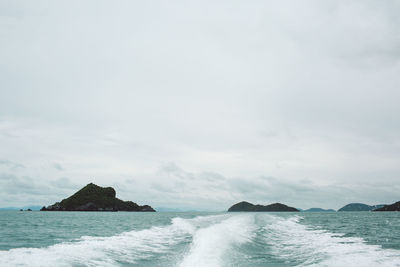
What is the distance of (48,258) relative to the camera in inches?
544

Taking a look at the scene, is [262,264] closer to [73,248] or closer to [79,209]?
[73,248]

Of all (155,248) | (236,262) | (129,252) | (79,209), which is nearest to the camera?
(236,262)

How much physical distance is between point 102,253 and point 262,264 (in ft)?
26.5

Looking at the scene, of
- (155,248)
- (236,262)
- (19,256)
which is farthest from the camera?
(155,248)

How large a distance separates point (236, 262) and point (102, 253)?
272 inches

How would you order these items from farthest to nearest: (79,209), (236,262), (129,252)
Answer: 1. (79,209)
2. (129,252)
3. (236,262)

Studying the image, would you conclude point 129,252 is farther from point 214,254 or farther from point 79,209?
point 79,209

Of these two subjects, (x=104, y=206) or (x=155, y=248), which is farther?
(x=104, y=206)

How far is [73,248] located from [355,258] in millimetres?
14261

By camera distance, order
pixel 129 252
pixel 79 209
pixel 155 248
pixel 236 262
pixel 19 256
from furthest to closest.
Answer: pixel 79 209 → pixel 155 248 → pixel 129 252 → pixel 236 262 → pixel 19 256

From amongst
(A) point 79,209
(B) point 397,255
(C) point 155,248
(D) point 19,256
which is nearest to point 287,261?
(B) point 397,255

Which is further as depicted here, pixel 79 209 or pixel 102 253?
pixel 79 209

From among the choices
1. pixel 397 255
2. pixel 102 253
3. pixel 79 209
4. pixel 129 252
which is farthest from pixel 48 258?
pixel 79 209

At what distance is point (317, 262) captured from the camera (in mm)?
15094
